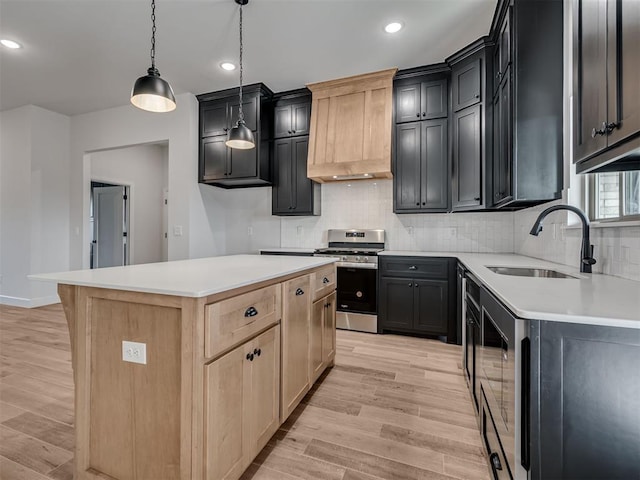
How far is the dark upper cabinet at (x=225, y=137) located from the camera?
12.8 ft

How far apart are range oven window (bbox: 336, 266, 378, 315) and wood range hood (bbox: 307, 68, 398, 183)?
1.13 meters

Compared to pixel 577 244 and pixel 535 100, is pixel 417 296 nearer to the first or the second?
pixel 577 244

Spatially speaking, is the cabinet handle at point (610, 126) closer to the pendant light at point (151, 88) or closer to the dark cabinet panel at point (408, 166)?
the pendant light at point (151, 88)

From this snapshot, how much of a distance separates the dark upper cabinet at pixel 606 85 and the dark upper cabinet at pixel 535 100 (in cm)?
94

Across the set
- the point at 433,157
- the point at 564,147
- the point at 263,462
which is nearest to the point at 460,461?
the point at 263,462

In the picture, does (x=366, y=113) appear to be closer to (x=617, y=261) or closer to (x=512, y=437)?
(x=617, y=261)

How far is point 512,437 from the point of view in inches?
38.6

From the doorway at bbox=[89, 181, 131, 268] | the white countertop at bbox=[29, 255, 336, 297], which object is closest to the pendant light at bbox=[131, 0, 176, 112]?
the white countertop at bbox=[29, 255, 336, 297]

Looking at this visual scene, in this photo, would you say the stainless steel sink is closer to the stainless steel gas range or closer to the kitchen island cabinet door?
the kitchen island cabinet door

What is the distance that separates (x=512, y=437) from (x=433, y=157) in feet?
9.67

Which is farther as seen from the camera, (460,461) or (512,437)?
(460,461)

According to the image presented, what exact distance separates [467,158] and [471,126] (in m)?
0.31

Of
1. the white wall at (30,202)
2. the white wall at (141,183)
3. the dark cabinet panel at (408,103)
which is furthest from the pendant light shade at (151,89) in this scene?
the white wall at (141,183)

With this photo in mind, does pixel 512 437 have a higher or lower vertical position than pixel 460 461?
higher
